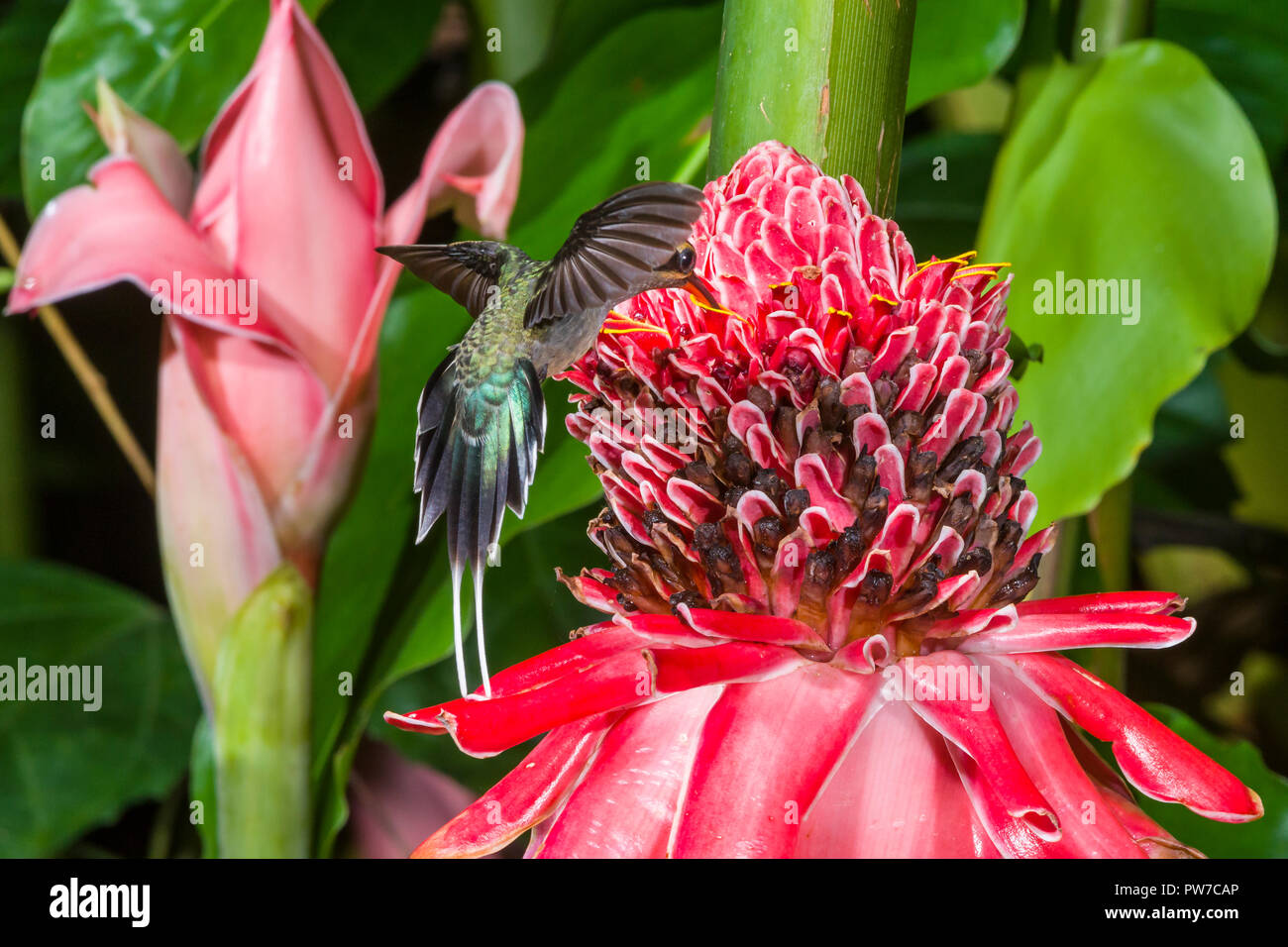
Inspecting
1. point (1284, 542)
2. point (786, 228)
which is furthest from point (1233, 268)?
point (1284, 542)

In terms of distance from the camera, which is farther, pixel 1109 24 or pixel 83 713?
pixel 83 713

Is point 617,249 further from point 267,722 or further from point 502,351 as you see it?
point 267,722

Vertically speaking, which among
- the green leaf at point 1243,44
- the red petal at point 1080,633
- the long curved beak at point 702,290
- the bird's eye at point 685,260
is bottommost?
the red petal at point 1080,633

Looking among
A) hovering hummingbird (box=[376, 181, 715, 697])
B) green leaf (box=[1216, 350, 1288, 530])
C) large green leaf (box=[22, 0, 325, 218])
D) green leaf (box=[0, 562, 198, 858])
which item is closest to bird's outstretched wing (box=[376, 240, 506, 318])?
hovering hummingbird (box=[376, 181, 715, 697])

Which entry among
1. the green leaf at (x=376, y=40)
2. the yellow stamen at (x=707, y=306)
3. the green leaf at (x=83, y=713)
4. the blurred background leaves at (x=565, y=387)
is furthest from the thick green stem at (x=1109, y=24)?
the green leaf at (x=83, y=713)

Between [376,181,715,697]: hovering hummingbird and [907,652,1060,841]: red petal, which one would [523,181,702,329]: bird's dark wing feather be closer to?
[376,181,715,697]: hovering hummingbird

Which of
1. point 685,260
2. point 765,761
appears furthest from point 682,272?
point 765,761

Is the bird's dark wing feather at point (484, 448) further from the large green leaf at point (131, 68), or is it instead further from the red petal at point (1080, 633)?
Result: the large green leaf at point (131, 68)

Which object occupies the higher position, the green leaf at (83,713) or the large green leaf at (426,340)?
the large green leaf at (426,340)
